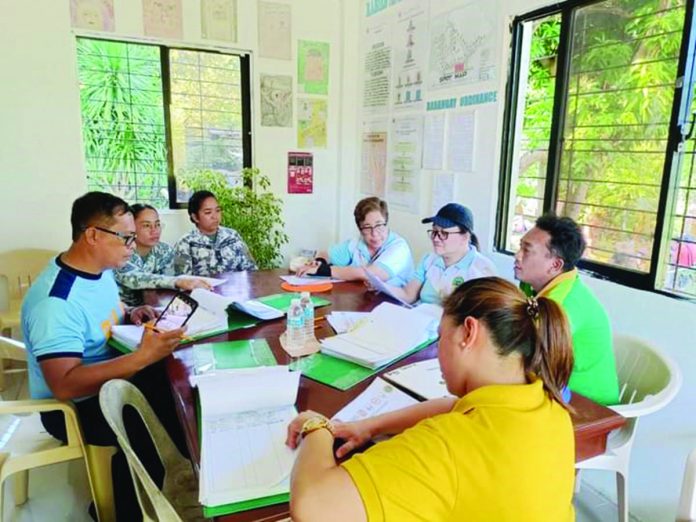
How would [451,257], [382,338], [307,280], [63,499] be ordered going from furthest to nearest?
[307,280] → [451,257] → [63,499] → [382,338]

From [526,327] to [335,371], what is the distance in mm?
652

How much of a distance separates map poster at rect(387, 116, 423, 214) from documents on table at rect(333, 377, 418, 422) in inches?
A: 87.2

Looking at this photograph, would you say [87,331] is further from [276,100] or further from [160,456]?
[276,100]

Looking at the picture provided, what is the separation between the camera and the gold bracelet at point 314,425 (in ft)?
3.07

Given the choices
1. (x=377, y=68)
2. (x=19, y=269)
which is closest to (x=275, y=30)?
(x=377, y=68)

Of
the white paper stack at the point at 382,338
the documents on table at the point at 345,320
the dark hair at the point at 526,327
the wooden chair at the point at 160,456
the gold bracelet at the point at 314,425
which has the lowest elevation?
the wooden chair at the point at 160,456

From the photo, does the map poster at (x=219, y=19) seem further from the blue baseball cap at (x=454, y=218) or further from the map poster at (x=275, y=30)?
the blue baseball cap at (x=454, y=218)

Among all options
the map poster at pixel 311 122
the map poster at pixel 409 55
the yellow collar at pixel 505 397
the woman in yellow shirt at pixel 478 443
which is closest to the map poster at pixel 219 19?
the map poster at pixel 311 122

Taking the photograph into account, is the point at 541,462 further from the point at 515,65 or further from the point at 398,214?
the point at 398,214

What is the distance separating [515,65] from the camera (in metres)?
2.54

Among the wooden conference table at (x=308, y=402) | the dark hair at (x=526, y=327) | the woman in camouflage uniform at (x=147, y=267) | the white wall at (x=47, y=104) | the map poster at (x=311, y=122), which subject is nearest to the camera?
the dark hair at (x=526, y=327)

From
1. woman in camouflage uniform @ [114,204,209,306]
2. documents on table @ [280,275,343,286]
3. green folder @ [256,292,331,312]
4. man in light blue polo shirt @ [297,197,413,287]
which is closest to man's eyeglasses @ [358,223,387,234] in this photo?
man in light blue polo shirt @ [297,197,413,287]

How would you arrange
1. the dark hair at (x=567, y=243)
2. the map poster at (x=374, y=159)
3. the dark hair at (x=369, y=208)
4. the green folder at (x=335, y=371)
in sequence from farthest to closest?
the map poster at (x=374, y=159)
the dark hair at (x=369, y=208)
the dark hair at (x=567, y=243)
the green folder at (x=335, y=371)

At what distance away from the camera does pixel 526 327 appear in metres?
0.86
